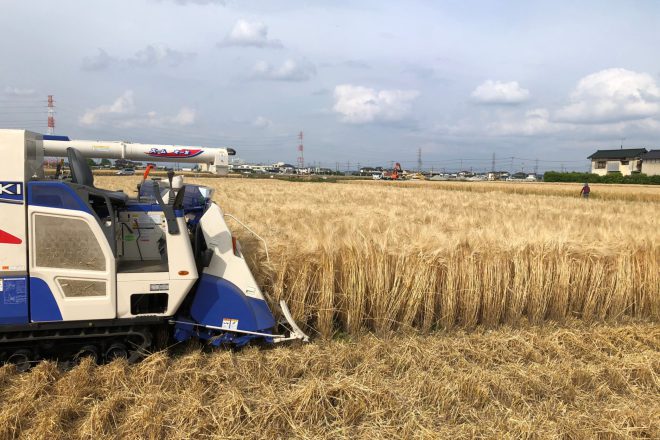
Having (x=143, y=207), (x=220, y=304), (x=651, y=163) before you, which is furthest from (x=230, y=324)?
(x=651, y=163)

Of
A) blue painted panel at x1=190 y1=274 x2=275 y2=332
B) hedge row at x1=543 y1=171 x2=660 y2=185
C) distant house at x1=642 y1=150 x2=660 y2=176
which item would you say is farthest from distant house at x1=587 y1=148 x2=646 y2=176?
blue painted panel at x1=190 y1=274 x2=275 y2=332

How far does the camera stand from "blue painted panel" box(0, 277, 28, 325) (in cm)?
414

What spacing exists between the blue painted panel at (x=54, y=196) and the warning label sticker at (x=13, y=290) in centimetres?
70

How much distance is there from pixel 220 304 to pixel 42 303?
1597 mm

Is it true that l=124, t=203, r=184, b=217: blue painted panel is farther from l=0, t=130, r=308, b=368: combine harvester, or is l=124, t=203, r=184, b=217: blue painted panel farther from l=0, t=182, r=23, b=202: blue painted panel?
l=0, t=182, r=23, b=202: blue painted panel

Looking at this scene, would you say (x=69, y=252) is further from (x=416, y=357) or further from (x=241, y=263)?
(x=416, y=357)

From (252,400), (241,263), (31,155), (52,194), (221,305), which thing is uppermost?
(31,155)

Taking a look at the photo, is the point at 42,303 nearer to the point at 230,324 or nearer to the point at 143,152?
the point at 230,324

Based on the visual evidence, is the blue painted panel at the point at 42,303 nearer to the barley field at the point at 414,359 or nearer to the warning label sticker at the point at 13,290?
the warning label sticker at the point at 13,290

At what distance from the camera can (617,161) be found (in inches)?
3622

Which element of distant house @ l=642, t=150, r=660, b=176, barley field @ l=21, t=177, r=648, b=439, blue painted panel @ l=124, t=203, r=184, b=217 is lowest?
barley field @ l=21, t=177, r=648, b=439

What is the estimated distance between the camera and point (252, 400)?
13.3 ft

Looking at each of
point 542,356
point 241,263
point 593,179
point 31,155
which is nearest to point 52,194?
point 31,155

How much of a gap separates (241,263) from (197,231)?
26.6 inches
